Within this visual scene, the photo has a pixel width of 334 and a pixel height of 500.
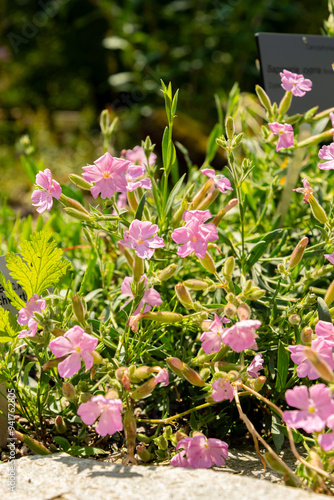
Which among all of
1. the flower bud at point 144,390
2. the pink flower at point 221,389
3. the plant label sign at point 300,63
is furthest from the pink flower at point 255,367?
the plant label sign at point 300,63

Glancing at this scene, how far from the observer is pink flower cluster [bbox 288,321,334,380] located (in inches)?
28.7

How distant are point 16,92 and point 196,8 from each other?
5.77 feet

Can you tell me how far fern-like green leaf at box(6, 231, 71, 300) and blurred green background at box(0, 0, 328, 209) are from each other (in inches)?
74.6

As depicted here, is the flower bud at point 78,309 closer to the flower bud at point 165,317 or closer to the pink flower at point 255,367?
the flower bud at point 165,317

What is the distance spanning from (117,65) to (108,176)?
375 centimetres

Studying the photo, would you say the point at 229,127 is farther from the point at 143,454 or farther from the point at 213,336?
the point at 143,454

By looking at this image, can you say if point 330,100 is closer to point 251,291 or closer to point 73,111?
point 251,291

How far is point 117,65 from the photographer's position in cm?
432

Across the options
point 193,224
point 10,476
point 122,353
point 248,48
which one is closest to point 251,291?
point 193,224

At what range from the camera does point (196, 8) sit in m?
3.64

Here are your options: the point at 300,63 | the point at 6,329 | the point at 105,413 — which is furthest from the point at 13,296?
the point at 300,63

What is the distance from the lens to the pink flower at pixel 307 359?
0.73m

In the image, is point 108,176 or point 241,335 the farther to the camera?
point 108,176

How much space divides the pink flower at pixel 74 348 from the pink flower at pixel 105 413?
0.16ft
